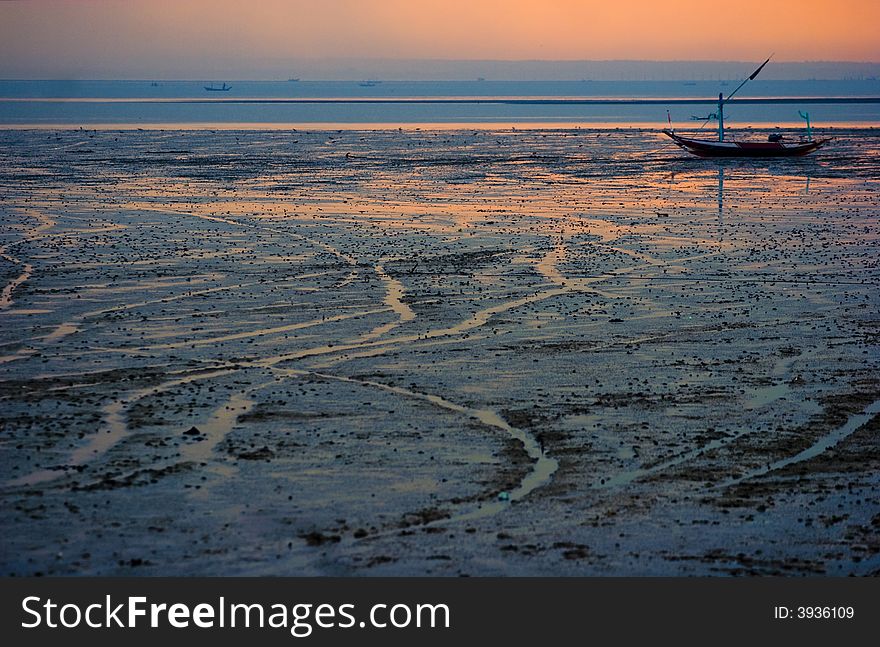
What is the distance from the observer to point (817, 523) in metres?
15.1

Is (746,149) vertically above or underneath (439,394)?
above

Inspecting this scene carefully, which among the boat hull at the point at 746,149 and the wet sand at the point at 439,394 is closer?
the wet sand at the point at 439,394

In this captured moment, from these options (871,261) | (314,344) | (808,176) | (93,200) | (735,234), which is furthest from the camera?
(808,176)

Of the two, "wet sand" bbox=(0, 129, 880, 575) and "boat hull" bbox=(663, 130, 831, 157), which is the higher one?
"boat hull" bbox=(663, 130, 831, 157)

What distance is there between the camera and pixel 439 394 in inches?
819

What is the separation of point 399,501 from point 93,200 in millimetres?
38917

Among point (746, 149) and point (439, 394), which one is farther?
point (746, 149)

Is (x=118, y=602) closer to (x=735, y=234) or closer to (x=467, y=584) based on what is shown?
(x=467, y=584)

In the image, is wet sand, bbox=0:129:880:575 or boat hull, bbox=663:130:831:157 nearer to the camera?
wet sand, bbox=0:129:880:575

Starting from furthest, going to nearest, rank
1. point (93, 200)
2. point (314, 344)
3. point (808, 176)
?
point (808, 176) → point (93, 200) → point (314, 344)

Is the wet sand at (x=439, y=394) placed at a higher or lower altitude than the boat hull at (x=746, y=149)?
lower

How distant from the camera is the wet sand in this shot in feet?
47.7

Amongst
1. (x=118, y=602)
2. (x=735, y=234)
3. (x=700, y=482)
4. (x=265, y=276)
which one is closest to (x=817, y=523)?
(x=700, y=482)

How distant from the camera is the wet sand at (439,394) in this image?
Result: 47.7ft
